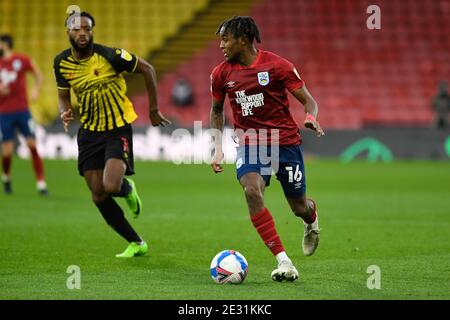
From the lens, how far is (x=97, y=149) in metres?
9.19

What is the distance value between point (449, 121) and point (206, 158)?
7318mm

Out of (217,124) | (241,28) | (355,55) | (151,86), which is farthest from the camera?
(355,55)

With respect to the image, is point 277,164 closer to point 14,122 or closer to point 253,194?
point 253,194

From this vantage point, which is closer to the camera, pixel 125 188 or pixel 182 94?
pixel 125 188

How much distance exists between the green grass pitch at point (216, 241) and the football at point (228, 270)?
10 cm

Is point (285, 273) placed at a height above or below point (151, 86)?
below

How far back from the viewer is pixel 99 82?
9.23 meters

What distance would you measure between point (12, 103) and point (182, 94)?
12340 millimetres

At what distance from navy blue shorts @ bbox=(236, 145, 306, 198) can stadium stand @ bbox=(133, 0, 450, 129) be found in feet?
66.9

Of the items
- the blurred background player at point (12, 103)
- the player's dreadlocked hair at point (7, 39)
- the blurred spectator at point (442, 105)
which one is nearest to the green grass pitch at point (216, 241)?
the blurred background player at point (12, 103)

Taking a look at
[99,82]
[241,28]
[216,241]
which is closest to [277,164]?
[241,28]

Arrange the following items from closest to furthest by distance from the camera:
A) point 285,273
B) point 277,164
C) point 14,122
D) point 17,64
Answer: point 285,273
point 277,164
point 14,122
point 17,64
